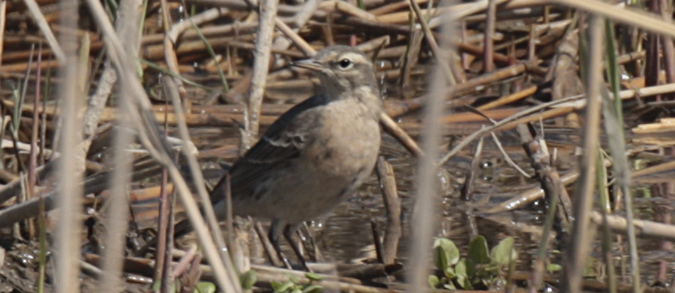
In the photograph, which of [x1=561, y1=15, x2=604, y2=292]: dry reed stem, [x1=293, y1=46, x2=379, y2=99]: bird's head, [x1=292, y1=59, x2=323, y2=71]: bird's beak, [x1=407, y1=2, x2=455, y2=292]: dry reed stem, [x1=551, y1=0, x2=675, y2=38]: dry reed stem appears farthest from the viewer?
[x1=293, y1=46, x2=379, y2=99]: bird's head

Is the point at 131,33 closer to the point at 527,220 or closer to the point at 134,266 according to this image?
the point at 134,266

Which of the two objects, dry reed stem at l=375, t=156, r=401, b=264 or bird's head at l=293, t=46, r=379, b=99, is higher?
bird's head at l=293, t=46, r=379, b=99

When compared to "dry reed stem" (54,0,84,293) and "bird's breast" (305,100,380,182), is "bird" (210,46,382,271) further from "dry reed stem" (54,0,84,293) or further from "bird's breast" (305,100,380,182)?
"dry reed stem" (54,0,84,293)

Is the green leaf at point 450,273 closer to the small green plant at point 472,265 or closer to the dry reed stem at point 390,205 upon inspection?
the small green plant at point 472,265

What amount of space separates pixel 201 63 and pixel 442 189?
3.11 metres

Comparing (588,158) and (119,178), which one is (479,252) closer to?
(588,158)

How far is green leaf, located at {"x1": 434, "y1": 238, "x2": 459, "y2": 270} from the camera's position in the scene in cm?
445

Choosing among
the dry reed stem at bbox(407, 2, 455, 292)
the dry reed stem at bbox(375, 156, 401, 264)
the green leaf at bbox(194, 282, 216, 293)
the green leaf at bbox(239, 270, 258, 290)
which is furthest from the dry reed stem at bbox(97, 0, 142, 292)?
the dry reed stem at bbox(375, 156, 401, 264)

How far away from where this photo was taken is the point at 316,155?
515cm

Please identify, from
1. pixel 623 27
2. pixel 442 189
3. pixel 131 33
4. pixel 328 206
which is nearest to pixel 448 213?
pixel 442 189

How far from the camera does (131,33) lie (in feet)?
9.25

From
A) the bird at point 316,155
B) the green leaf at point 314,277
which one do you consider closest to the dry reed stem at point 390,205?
the bird at point 316,155

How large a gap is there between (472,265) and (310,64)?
1274 mm

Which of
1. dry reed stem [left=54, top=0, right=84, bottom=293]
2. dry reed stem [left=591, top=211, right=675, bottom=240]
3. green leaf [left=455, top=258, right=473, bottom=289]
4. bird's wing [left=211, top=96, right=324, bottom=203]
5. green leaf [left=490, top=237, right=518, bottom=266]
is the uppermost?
dry reed stem [left=54, top=0, right=84, bottom=293]
